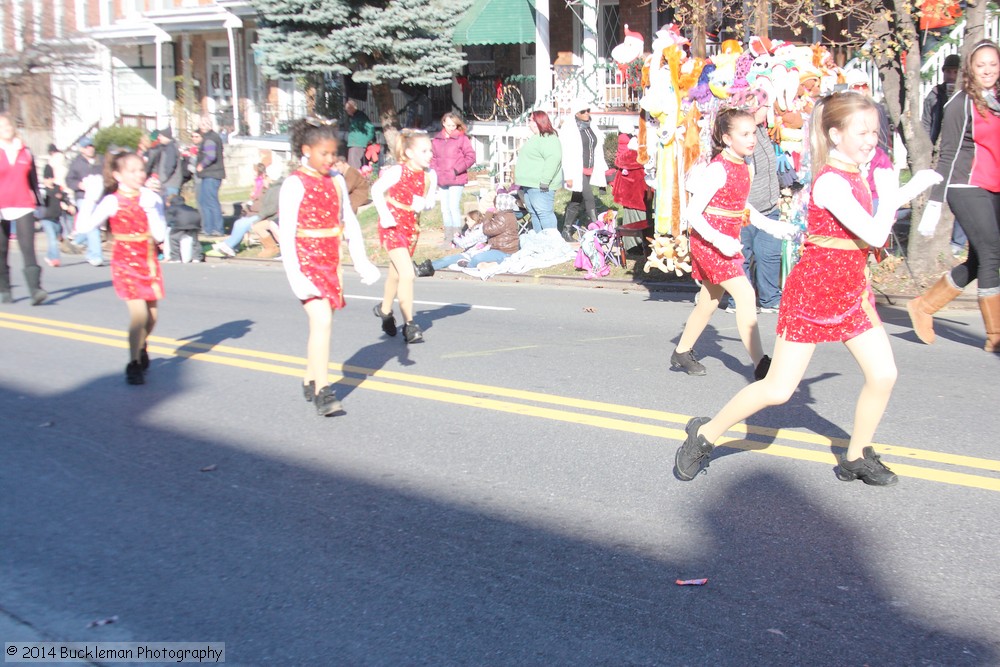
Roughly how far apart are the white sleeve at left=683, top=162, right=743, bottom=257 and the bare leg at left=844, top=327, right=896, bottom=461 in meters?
1.47

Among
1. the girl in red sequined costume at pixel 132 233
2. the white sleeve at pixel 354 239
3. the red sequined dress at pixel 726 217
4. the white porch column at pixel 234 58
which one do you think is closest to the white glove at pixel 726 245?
the red sequined dress at pixel 726 217

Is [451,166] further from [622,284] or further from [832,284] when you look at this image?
[832,284]

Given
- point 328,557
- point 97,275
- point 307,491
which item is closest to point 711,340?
point 307,491

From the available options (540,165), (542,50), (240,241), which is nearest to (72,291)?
(240,241)

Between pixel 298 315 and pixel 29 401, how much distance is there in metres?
3.80

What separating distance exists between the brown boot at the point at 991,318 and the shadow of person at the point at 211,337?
648 centimetres

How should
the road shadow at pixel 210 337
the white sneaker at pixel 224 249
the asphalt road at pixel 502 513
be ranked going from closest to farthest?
1. the asphalt road at pixel 502 513
2. the road shadow at pixel 210 337
3. the white sneaker at pixel 224 249

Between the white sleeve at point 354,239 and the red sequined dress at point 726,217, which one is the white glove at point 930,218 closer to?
the red sequined dress at point 726,217

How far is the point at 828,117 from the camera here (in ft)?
16.3

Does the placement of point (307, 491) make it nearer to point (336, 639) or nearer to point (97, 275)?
point (336, 639)

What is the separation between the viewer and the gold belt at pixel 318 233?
705cm

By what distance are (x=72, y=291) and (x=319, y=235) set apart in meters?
8.05

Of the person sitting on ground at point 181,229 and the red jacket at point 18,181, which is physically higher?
the red jacket at point 18,181

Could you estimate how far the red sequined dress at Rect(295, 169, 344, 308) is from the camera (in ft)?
23.0
